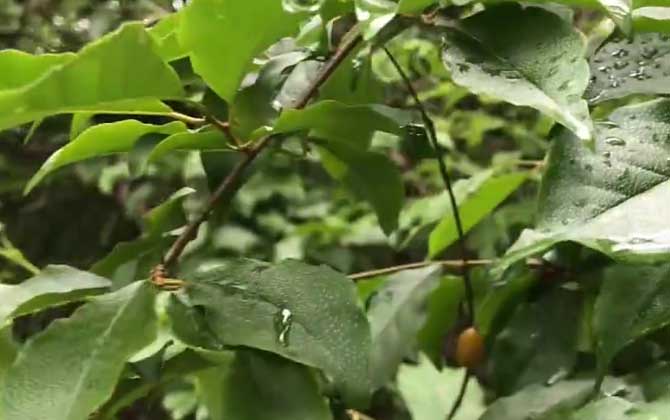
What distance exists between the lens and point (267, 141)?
507 millimetres

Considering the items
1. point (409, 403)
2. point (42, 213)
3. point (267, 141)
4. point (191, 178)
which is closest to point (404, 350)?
point (409, 403)

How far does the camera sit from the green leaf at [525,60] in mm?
398

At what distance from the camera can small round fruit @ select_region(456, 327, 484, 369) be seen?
2.00 ft

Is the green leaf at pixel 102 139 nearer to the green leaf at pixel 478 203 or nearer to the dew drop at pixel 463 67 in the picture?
the dew drop at pixel 463 67

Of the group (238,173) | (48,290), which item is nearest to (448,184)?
(238,173)

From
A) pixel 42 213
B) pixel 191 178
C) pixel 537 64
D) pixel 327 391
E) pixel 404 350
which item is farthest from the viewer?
pixel 42 213

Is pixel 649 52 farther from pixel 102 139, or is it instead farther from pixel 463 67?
pixel 102 139

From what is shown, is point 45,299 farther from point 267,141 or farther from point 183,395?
point 183,395

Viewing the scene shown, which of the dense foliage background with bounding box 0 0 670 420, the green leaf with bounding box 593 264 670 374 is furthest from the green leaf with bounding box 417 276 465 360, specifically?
the green leaf with bounding box 593 264 670 374

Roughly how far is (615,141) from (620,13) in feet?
0.18

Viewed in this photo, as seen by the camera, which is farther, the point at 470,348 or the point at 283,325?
the point at 470,348

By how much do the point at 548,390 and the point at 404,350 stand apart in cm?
12

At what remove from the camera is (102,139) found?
1.63 feet

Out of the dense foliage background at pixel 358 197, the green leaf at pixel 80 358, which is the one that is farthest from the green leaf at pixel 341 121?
the green leaf at pixel 80 358
